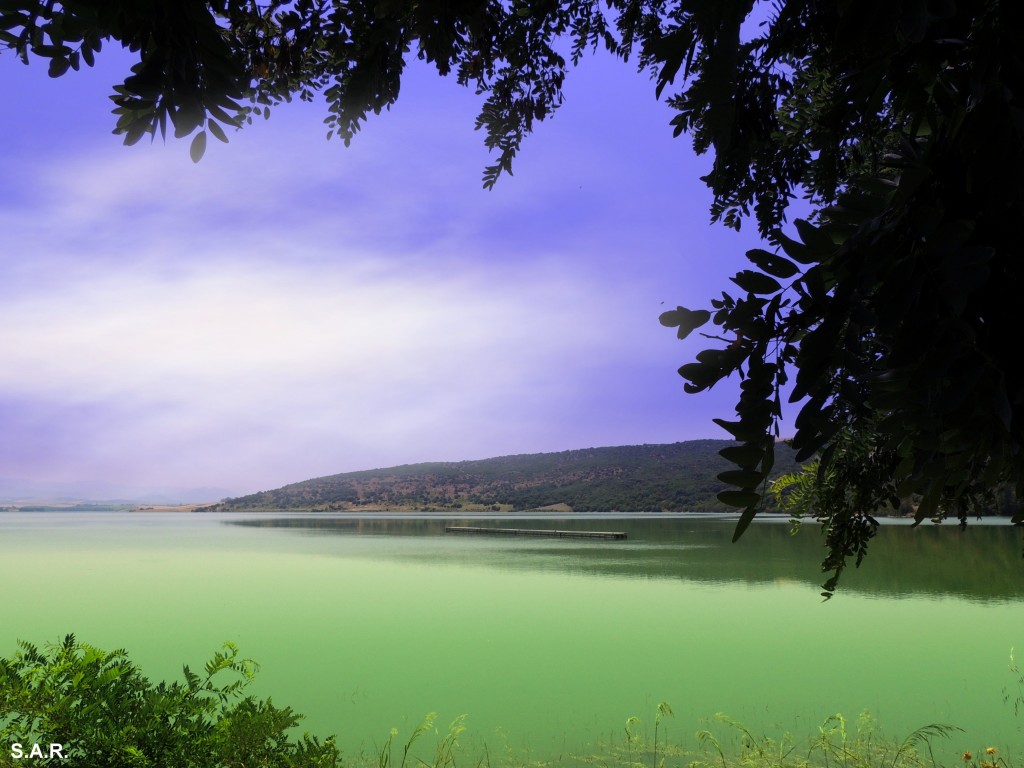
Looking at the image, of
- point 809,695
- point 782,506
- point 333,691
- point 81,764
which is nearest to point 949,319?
point 81,764

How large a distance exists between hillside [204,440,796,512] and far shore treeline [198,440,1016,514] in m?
0.08

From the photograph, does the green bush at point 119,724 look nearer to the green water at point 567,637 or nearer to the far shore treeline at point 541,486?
the green water at point 567,637

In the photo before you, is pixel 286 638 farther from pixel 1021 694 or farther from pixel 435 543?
pixel 435 543

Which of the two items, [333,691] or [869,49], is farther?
[333,691]

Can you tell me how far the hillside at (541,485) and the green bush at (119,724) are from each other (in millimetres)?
44921

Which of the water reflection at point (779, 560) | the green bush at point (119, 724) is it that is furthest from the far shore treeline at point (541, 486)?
the green bush at point (119, 724)

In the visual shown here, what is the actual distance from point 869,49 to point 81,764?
2.22m

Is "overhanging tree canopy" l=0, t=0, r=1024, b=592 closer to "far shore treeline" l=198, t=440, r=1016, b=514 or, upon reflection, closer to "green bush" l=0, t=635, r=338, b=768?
"green bush" l=0, t=635, r=338, b=768

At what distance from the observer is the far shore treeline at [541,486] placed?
5216 centimetres

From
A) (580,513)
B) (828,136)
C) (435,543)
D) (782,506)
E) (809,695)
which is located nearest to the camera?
(828,136)

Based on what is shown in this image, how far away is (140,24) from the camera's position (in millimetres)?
893

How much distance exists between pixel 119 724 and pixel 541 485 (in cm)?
6551

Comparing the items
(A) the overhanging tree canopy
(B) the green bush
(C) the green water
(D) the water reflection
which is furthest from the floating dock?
(A) the overhanging tree canopy

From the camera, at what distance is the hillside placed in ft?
171
